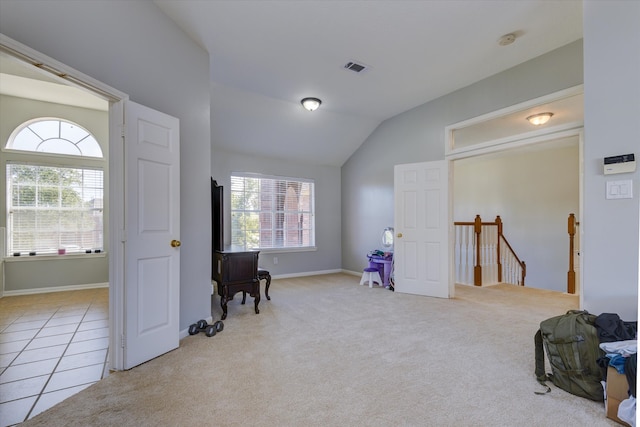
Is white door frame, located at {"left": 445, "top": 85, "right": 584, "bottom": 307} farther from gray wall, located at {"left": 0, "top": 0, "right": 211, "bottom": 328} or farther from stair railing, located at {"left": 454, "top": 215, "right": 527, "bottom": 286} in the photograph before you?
gray wall, located at {"left": 0, "top": 0, "right": 211, "bottom": 328}

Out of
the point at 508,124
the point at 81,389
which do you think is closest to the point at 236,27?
the point at 81,389

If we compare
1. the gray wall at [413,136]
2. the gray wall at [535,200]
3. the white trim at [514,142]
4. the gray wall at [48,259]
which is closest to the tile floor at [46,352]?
the gray wall at [48,259]

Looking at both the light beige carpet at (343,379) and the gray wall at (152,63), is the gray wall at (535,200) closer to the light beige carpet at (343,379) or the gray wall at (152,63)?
the light beige carpet at (343,379)

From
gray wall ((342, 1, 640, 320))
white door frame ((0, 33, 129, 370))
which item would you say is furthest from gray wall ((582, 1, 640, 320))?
white door frame ((0, 33, 129, 370))

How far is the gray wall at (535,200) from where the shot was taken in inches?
241

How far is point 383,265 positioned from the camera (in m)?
5.43

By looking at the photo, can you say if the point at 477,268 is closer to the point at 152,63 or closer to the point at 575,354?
the point at 575,354

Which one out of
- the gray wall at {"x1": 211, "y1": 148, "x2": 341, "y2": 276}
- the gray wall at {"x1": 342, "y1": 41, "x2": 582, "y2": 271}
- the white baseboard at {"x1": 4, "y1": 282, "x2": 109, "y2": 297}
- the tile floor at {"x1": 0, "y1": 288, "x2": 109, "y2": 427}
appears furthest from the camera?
the gray wall at {"x1": 211, "y1": 148, "x2": 341, "y2": 276}

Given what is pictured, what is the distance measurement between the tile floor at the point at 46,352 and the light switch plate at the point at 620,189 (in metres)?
3.83

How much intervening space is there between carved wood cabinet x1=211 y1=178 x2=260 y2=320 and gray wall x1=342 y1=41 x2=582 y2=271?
293 cm

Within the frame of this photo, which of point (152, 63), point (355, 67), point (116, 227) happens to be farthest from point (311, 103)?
point (116, 227)

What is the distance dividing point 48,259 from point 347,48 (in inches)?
217

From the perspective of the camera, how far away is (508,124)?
15.7ft

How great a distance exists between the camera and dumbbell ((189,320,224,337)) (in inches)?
118
